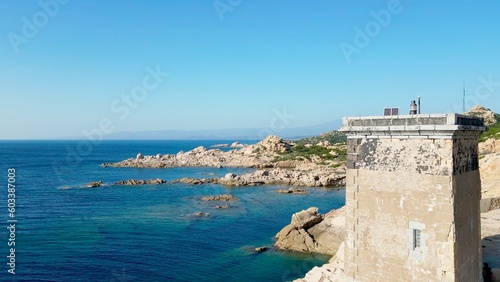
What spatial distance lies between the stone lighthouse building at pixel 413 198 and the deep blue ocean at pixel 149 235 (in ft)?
39.2

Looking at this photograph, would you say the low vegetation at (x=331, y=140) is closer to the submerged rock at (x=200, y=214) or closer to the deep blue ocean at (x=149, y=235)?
the deep blue ocean at (x=149, y=235)

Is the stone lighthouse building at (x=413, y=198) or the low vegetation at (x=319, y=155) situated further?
the low vegetation at (x=319, y=155)

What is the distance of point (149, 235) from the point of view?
2975 centimetres

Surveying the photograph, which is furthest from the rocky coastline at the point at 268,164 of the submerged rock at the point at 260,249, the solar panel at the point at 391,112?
the solar panel at the point at 391,112

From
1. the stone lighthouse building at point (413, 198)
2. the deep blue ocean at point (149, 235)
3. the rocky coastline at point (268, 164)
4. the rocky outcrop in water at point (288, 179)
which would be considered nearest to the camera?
the stone lighthouse building at point (413, 198)

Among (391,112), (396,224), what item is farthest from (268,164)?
(396,224)

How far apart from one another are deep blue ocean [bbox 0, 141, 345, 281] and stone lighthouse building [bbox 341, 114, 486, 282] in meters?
11.9

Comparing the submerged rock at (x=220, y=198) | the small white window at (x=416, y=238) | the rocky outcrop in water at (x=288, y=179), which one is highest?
the small white window at (x=416, y=238)

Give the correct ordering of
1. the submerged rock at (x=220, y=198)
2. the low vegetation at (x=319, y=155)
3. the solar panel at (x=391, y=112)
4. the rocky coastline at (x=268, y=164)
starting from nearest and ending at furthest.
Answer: the solar panel at (x=391, y=112) < the submerged rock at (x=220, y=198) < the rocky coastline at (x=268, y=164) < the low vegetation at (x=319, y=155)

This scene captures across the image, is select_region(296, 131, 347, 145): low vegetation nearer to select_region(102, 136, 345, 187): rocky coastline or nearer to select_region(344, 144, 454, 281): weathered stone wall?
select_region(102, 136, 345, 187): rocky coastline

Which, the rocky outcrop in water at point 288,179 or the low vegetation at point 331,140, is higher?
the low vegetation at point 331,140

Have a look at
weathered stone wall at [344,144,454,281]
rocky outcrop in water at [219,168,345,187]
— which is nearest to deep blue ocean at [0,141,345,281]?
rocky outcrop in water at [219,168,345,187]

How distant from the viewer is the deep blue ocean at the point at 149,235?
2230 cm

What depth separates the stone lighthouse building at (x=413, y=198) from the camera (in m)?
9.24
